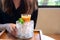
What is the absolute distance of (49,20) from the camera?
2.85 meters

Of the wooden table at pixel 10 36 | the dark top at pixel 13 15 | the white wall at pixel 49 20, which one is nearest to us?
the wooden table at pixel 10 36

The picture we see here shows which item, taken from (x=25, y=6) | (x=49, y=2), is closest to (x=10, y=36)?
(x=25, y=6)

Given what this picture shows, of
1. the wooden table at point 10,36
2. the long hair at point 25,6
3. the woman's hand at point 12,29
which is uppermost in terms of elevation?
the long hair at point 25,6

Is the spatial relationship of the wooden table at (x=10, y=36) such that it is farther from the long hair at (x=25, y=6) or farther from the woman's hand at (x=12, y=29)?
the long hair at (x=25, y=6)

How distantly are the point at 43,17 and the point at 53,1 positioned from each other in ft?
1.29

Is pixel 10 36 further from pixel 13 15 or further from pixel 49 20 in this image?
pixel 49 20

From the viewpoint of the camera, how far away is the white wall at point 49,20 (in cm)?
280

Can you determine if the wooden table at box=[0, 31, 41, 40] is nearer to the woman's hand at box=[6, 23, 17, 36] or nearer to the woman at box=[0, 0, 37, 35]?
the woman's hand at box=[6, 23, 17, 36]

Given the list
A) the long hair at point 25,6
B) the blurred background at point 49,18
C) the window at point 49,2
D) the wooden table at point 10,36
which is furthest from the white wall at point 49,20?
the wooden table at point 10,36

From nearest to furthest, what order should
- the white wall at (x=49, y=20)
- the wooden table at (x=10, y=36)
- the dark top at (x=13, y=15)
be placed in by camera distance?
the wooden table at (x=10, y=36)
the dark top at (x=13, y=15)
the white wall at (x=49, y=20)

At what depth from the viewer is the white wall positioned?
9.18ft

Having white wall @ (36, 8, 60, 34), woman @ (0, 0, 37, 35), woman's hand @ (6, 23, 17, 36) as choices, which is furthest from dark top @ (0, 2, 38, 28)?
white wall @ (36, 8, 60, 34)

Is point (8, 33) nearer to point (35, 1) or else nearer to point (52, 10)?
point (35, 1)

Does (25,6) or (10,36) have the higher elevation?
(25,6)
